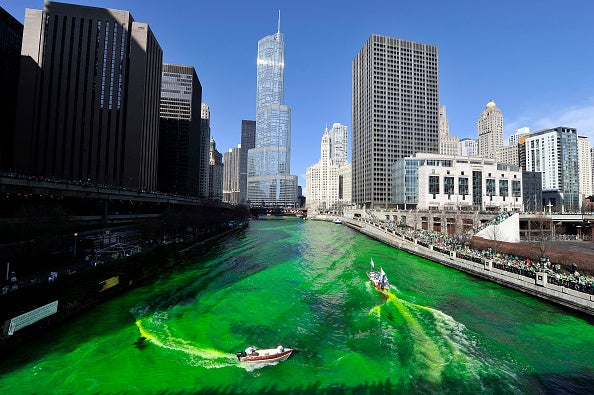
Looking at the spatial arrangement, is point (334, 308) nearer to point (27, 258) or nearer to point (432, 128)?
point (27, 258)

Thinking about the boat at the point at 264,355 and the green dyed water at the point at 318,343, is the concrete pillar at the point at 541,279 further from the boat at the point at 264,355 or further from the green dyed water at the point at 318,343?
the boat at the point at 264,355

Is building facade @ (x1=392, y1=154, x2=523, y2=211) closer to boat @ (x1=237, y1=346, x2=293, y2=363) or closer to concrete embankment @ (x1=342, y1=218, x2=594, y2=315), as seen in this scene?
concrete embankment @ (x1=342, y1=218, x2=594, y2=315)

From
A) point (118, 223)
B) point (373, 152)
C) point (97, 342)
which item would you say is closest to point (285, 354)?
point (97, 342)

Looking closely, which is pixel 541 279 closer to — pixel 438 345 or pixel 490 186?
pixel 438 345

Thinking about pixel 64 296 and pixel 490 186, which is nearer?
pixel 64 296

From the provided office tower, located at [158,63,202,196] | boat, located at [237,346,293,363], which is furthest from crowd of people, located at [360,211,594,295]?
office tower, located at [158,63,202,196]

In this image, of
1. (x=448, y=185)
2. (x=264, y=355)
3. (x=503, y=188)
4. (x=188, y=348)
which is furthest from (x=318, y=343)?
(x=503, y=188)
